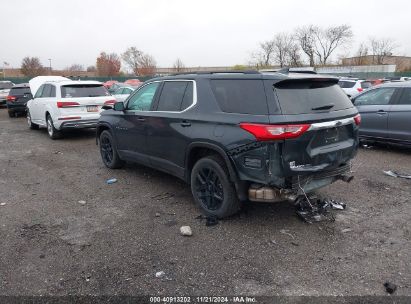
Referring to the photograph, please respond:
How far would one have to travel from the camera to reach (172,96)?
Result: 495 centimetres

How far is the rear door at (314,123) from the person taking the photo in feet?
11.7

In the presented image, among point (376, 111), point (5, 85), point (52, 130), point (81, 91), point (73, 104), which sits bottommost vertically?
Result: point (52, 130)

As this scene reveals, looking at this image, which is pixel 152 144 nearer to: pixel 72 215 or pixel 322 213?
pixel 72 215

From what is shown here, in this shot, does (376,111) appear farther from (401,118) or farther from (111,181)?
(111,181)

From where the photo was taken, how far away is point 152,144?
529 centimetres

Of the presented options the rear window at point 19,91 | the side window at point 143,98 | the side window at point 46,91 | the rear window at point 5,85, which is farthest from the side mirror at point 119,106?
the rear window at point 5,85

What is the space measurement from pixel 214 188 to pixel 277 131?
4.13 ft

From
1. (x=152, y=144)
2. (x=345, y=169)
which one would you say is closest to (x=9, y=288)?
(x=152, y=144)

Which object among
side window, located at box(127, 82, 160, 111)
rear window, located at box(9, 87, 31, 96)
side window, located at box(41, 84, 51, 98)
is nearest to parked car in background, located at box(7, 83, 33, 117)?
rear window, located at box(9, 87, 31, 96)

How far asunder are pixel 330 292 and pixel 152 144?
3.32 metres

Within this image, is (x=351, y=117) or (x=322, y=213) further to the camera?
(x=322, y=213)

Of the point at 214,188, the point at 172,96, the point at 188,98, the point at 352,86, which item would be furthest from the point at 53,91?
the point at 352,86

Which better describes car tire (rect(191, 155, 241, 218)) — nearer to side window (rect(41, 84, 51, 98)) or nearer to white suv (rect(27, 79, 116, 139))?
white suv (rect(27, 79, 116, 139))

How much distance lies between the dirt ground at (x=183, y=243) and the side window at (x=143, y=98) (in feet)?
4.41
